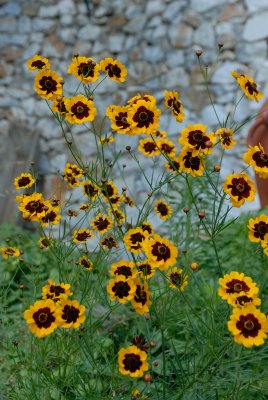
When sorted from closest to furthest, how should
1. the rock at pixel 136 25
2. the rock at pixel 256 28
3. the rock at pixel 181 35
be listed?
the rock at pixel 256 28, the rock at pixel 181 35, the rock at pixel 136 25

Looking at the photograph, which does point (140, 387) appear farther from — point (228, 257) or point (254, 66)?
point (254, 66)

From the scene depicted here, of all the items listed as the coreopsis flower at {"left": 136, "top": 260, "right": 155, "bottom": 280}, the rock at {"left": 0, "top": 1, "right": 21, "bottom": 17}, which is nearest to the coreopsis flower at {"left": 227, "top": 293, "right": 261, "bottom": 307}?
the coreopsis flower at {"left": 136, "top": 260, "right": 155, "bottom": 280}

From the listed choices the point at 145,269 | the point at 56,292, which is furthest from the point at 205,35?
the point at 56,292

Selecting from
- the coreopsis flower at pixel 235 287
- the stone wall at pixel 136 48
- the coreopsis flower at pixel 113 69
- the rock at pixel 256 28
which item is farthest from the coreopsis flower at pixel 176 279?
the rock at pixel 256 28

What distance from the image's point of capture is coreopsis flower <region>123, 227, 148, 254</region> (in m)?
1.49

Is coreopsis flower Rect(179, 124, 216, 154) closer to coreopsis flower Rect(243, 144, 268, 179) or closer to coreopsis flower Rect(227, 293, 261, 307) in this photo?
coreopsis flower Rect(243, 144, 268, 179)

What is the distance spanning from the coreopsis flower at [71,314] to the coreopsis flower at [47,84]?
0.55 m

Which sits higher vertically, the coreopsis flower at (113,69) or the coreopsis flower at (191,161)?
the coreopsis flower at (113,69)

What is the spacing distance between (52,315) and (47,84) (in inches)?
23.9

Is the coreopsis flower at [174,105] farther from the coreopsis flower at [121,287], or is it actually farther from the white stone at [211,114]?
the white stone at [211,114]

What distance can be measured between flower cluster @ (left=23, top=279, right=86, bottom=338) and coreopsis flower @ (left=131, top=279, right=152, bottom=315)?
0.42 ft

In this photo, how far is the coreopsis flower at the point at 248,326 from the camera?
123 cm

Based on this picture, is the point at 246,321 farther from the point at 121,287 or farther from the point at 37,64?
the point at 37,64

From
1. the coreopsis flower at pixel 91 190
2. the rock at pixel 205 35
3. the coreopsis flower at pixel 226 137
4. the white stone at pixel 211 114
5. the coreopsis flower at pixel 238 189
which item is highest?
the rock at pixel 205 35
